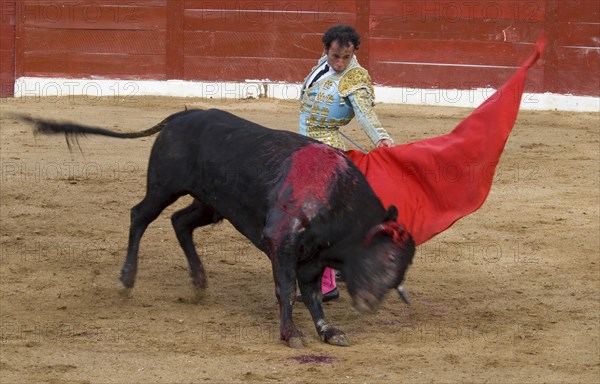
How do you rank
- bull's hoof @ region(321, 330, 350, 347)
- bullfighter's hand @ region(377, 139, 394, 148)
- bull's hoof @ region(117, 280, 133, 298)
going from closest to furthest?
1. bull's hoof @ region(321, 330, 350, 347)
2. bullfighter's hand @ region(377, 139, 394, 148)
3. bull's hoof @ region(117, 280, 133, 298)

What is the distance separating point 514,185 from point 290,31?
3681 millimetres

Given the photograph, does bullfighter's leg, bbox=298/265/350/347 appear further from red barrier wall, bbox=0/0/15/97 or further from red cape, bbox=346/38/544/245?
red barrier wall, bbox=0/0/15/97

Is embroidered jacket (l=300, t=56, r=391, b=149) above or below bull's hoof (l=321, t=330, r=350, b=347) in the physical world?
above

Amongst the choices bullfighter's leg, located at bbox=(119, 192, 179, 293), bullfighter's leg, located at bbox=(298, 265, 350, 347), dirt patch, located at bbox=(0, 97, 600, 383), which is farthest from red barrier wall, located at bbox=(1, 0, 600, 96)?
bullfighter's leg, located at bbox=(298, 265, 350, 347)

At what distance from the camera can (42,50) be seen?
10.1m

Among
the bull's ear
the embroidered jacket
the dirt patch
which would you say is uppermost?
the embroidered jacket

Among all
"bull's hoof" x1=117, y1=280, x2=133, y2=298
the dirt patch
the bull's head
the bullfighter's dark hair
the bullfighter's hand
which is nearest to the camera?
the dirt patch

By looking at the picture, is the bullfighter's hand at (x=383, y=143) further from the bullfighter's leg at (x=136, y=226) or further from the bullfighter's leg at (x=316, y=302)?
the bullfighter's leg at (x=136, y=226)

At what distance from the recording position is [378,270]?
402 cm

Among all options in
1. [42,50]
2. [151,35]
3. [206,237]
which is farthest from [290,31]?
[206,237]

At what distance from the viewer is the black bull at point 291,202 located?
13.2 feet

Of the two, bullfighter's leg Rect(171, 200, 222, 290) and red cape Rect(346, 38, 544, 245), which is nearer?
red cape Rect(346, 38, 544, 245)

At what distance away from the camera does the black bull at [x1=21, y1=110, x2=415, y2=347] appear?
13.2ft

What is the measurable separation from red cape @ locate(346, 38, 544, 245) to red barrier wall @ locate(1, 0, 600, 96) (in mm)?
5649
